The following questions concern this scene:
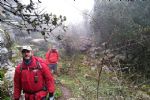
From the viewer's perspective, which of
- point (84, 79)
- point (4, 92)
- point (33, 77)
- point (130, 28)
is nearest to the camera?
point (33, 77)

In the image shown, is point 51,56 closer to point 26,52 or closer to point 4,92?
point 4,92

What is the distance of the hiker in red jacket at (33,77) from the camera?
6.57 m

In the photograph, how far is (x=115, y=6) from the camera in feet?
64.2

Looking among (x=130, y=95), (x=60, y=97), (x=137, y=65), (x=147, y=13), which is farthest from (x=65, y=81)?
(x=130, y=95)

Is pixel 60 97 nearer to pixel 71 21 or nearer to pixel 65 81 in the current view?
pixel 65 81

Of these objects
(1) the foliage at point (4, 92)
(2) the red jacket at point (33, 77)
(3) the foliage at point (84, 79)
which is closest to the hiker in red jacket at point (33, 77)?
(2) the red jacket at point (33, 77)

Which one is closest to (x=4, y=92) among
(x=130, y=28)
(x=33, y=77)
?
(x=33, y=77)

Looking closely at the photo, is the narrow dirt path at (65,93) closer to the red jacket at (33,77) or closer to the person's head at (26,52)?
the red jacket at (33,77)

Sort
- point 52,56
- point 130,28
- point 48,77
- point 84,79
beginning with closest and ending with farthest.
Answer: point 48,77 → point 52,56 → point 84,79 → point 130,28

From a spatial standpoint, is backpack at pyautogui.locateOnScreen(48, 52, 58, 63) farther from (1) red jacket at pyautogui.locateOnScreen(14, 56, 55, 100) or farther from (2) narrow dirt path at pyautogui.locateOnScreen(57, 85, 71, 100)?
(1) red jacket at pyautogui.locateOnScreen(14, 56, 55, 100)

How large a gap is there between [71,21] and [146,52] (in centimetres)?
Answer: 1022

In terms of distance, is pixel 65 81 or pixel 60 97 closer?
pixel 60 97

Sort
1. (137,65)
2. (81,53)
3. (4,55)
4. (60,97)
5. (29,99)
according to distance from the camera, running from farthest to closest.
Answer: (81,53), (137,65), (4,55), (60,97), (29,99)

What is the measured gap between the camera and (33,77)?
21.5 feet
